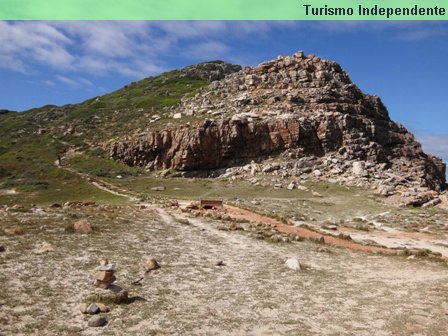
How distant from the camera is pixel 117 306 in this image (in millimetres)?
11859

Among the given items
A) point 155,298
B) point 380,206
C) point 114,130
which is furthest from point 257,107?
point 155,298

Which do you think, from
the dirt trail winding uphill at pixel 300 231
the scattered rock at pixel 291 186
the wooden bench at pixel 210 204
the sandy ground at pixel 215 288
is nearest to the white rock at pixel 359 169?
the scattered rock at pixel 291 186

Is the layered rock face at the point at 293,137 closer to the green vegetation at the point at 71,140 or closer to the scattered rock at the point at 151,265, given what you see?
the green vegetation at the point at 71,140

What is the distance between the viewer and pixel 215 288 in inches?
565

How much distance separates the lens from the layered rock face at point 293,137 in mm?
72125

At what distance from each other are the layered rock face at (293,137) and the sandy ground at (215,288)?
46.3 meters

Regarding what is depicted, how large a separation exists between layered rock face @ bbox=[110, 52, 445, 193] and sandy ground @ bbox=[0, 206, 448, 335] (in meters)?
46.3

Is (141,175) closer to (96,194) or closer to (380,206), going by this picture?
(96,194)

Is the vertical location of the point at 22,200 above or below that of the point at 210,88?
below

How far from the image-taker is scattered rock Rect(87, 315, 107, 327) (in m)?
10.5

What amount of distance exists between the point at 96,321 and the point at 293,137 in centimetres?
6538

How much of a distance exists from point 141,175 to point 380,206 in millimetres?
40891

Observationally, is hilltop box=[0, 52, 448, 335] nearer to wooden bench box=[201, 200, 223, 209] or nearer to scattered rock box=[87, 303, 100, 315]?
scattered rock box=[87, 303, 100, 315]

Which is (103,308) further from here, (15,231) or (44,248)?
(15,231)
